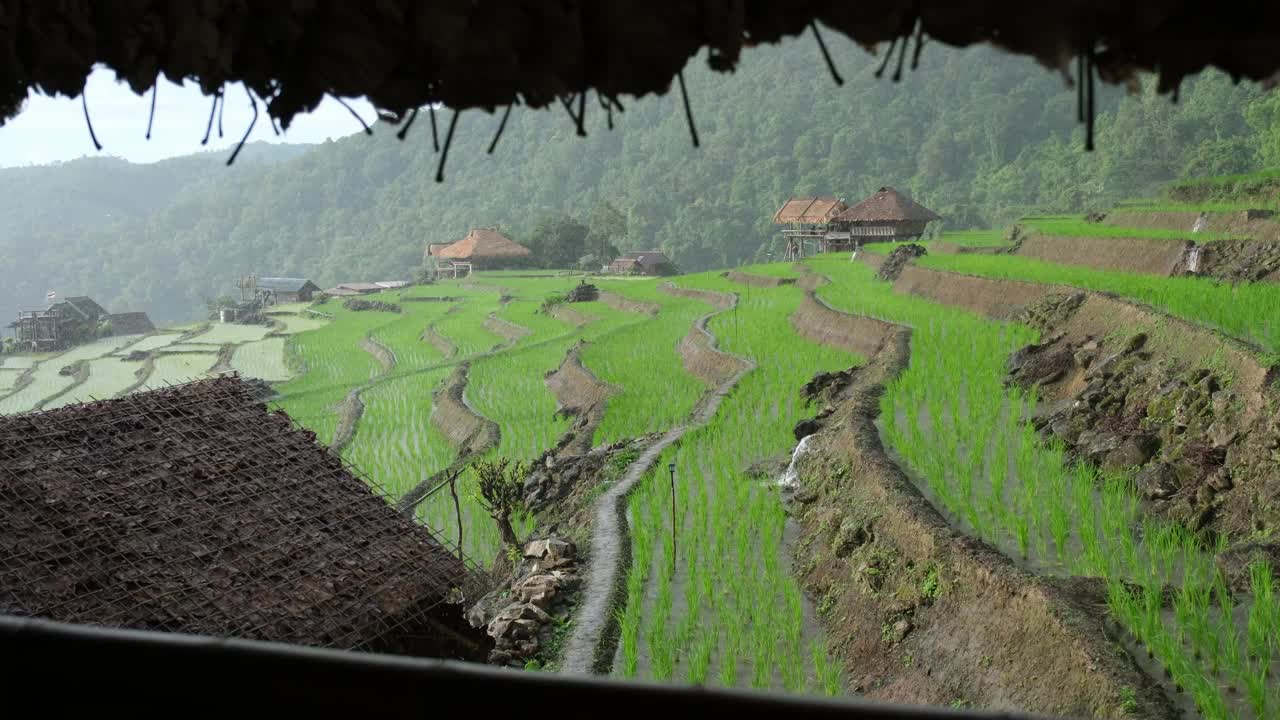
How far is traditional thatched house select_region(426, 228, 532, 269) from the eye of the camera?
137 ft

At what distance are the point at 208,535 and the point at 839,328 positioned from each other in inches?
414

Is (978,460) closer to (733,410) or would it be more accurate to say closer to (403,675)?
(733,410)

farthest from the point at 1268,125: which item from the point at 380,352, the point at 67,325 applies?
the point at 67,325

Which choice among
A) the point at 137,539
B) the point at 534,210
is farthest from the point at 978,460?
the point at 534,210

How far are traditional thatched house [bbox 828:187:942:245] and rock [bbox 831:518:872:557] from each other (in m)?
24.3

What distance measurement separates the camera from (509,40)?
72.7 inches

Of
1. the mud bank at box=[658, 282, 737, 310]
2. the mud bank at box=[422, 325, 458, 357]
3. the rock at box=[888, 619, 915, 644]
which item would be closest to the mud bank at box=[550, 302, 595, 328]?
the mud bank at box=[658, 282, 737, 310]

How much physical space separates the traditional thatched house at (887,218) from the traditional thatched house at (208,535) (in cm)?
2595

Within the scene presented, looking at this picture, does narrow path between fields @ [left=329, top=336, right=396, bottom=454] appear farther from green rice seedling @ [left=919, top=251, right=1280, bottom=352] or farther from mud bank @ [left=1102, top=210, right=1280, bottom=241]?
mud bank @ [left=1102, top=210, right=1280, bottom=241]

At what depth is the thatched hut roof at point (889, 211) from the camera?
29.9 meters

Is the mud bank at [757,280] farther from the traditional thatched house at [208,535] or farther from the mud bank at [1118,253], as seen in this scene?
the traditional thatched house at [208,535]

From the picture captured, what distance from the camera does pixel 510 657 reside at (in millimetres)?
5816

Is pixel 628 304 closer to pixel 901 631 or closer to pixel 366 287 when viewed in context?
pixel 901 631

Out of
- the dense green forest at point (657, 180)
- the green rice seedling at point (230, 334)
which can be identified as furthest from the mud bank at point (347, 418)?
the dense green forest at point (657, 180)
